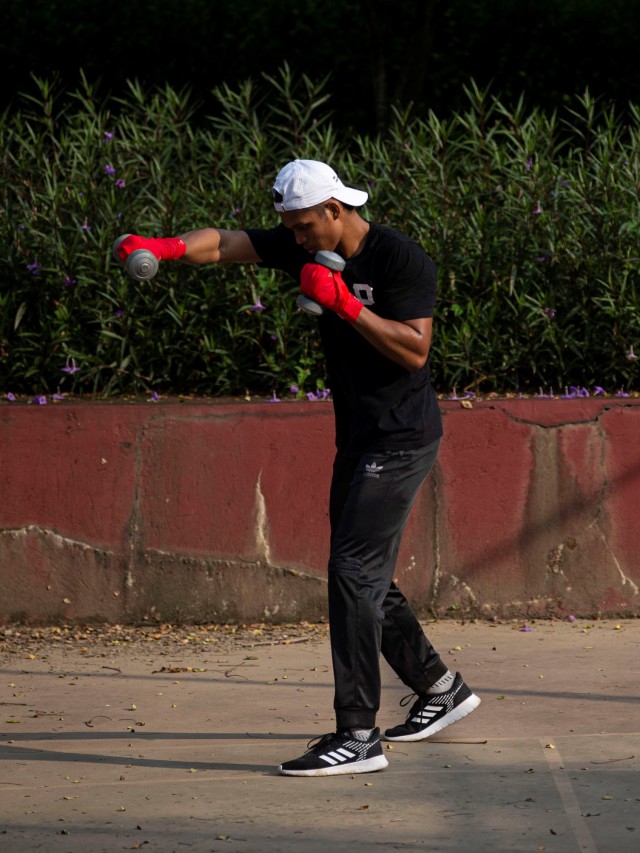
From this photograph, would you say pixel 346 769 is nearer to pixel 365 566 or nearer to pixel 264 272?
pixel 365 566

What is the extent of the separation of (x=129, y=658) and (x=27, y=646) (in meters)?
0.51

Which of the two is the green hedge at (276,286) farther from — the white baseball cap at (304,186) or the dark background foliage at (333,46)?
the dark background foliage at (333,46)

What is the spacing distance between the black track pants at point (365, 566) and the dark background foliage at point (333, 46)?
7567mm

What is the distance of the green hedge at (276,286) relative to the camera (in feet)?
23.5

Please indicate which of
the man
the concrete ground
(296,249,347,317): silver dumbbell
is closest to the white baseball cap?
the man

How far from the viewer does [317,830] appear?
3.91m

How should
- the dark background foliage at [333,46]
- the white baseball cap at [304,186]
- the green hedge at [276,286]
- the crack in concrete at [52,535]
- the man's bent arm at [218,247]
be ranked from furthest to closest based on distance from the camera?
Answer: the dark background foliage at [333,46], the green hedge at [276,286], the crack in concrete at [52,535], the man's bent arm at [218,247], the white baseball cap at [304,186]

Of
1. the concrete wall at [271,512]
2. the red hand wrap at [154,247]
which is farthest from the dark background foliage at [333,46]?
the red hand wrap at [154,247]

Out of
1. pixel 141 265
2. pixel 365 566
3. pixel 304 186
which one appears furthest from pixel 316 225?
pixel 365 566

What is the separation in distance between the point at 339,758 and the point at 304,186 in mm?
1719

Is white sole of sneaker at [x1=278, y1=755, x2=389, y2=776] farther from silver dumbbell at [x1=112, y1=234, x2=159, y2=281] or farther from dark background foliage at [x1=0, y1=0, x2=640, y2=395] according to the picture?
dark background foliage at [x1=0, y1=0, x2=640, y2=395]

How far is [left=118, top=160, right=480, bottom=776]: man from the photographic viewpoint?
4.39m

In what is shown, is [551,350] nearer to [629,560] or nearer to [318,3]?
[629,560]

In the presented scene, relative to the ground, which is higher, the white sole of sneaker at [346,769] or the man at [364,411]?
the man at [364,411]
